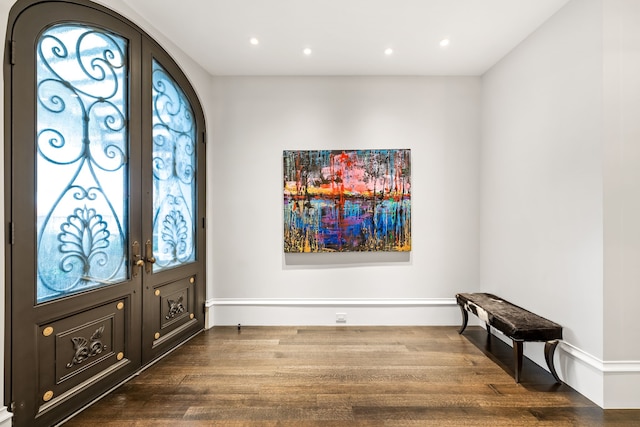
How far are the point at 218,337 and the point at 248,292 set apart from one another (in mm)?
578

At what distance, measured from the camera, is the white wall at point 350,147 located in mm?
3799

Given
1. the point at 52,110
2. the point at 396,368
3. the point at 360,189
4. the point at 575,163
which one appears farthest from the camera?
the point at 360,189

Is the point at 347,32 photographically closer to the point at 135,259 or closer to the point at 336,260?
the point at 336,260

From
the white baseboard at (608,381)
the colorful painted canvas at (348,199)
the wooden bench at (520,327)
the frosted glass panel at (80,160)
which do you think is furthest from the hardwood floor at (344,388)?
the colorful painted canvas at (348,199)

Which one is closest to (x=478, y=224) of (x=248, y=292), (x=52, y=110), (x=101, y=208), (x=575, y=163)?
(x=575, y=163)

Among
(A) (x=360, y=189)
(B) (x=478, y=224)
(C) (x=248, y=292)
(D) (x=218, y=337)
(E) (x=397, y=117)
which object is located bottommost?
(D) (x=218, y=337)

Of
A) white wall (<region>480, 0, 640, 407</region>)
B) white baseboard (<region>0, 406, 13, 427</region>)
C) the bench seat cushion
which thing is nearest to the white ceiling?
white wall (<region>480, 0, 640, 407</region>)

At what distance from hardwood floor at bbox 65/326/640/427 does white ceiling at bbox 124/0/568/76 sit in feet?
9.45

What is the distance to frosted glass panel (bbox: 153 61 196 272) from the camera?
2.97 m

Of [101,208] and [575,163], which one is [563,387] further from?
[101,208]

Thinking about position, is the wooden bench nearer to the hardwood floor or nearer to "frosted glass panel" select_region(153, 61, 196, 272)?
the hardwood floor

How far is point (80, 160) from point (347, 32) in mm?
2324

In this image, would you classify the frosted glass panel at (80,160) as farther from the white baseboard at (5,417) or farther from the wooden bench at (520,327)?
the wooden bench at (520,327)

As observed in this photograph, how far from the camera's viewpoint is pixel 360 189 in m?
3.76
